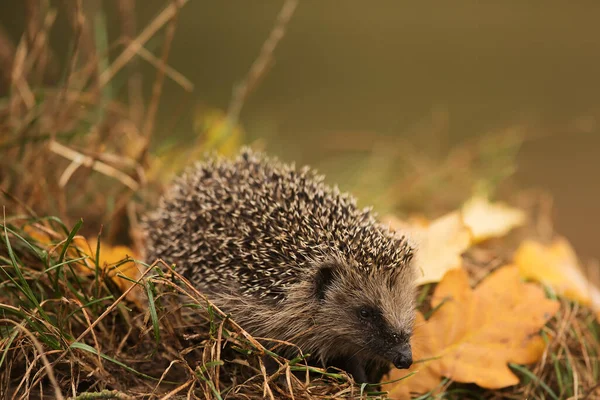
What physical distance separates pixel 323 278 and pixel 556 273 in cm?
161

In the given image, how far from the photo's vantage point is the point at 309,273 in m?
2.68

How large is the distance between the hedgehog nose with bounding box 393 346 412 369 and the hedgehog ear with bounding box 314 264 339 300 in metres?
0.42

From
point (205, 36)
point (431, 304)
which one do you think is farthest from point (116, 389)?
point (205, 36)

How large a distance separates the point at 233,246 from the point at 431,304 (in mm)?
1027

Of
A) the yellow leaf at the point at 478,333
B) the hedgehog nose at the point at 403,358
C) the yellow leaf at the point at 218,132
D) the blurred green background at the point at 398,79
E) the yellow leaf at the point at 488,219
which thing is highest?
the blurred green background at the point at 398,79

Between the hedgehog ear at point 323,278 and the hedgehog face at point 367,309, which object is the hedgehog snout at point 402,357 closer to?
the hedgehog face at point 367,309

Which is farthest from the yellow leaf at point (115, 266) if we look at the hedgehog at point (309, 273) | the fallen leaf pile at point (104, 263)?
the hedgehog at point (309, 273)

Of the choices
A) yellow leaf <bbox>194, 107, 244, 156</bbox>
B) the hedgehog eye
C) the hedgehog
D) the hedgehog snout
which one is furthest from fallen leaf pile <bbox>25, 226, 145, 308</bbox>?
yellow leaf <bbox>194, 107, 244, 156</bbox>

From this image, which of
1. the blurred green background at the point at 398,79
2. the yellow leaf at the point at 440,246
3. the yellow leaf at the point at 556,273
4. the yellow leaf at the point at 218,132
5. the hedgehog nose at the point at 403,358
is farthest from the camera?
the blurred green background at the point at 398,79

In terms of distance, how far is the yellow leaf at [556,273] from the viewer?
11.2 ft

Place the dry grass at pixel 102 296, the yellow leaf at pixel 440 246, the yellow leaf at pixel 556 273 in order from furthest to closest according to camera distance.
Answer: the yellow leaf at pixel 556 273, the yellow leaf at pixel 440 246, the dry grass at pixel 102 296

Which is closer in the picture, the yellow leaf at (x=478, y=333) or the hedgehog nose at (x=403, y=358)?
the hedgehog nose at (x=403, y=358)

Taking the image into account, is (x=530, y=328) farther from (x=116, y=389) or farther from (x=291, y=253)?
(x=116, y=389)

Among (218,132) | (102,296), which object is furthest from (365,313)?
(218,132)
